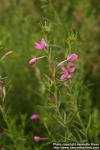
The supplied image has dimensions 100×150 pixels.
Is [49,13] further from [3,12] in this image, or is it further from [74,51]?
[3,12]

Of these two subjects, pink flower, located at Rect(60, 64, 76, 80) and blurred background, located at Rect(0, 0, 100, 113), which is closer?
pink flower, located at Rect(60, 64, 76, 80)

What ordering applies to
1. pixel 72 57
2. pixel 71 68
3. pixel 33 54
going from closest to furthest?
pixel 72 57 < pixel 71 68 < pixel 33 54

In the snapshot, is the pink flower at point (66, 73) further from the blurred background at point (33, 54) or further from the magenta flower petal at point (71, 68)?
the blurred background at point (33, 54)

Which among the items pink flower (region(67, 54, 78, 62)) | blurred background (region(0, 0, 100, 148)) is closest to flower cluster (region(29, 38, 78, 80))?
pink flower (region(67, 54, 78, 62))

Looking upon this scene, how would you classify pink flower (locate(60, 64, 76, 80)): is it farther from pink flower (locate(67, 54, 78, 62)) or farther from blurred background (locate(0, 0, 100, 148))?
blurred background (locate(0, 0, 100, 148))

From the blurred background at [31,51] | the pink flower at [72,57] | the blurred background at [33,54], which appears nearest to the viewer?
the pink flower at [72,57]

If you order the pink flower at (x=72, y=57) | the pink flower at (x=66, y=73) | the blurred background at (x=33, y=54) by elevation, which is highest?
the blurred background at (x=33, y=54)

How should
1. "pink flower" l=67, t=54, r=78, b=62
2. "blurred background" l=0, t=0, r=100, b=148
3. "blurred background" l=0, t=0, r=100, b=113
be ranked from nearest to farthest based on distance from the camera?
"pink flower" l=67, t=54, r=78, b=62
"blurred background" l=0, t=0, r=100, b=148
"blurred background" l=0, t=0, r=100, b=113

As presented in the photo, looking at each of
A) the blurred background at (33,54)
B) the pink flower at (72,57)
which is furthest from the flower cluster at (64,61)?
the blurred background at (33,54)

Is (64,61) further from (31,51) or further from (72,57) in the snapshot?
(31,51)

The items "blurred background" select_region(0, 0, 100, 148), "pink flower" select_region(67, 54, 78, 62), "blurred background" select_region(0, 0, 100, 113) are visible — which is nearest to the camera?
"pink flower" select_region(67, 54, 78, 62)

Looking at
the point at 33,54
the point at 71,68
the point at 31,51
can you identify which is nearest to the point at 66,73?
the point at 71,68
